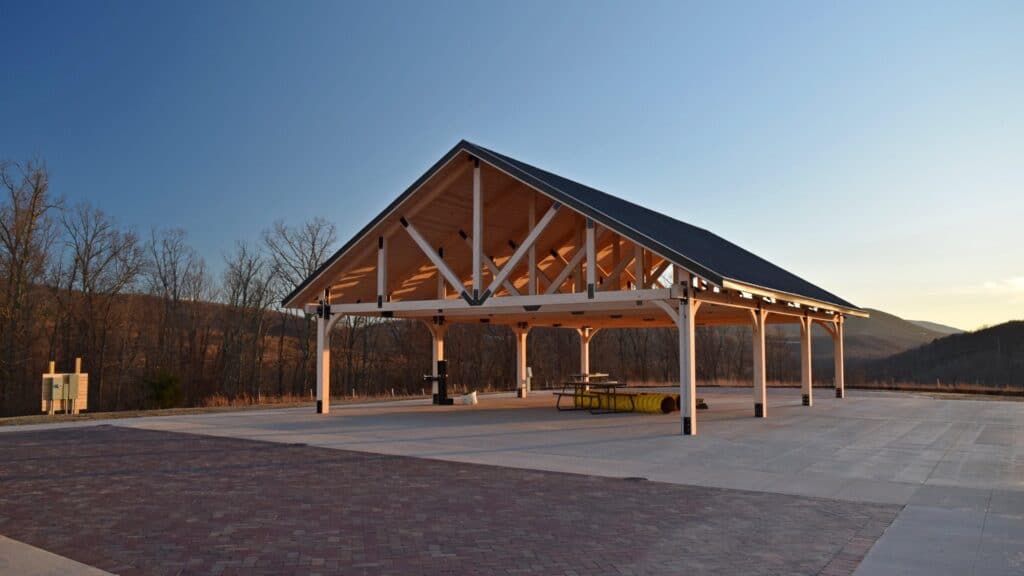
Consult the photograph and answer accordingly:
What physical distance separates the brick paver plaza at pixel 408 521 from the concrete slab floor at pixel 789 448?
566 mm

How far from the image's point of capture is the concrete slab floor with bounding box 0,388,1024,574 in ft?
20.6

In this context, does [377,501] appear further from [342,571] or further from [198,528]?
[342,571]

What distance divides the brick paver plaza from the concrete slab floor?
57 centimetres

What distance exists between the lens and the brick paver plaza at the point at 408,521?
5.22m

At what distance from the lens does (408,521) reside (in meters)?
6.52

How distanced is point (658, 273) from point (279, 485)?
1470 centimetres

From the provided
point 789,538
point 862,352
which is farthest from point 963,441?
point 862,352

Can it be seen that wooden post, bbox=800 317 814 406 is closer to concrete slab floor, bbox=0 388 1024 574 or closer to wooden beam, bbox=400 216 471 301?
concrete slab floor, bbox=0 388 1024 574

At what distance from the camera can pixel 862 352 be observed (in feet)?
224

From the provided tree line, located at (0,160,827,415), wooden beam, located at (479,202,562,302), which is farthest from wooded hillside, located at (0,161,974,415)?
wooden beam, located at (479,202,562,302)

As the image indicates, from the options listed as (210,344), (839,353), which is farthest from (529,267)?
(210,344)

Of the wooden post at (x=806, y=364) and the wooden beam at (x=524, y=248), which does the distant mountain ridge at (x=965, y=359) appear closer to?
the wooden post at (x=806, y=364)

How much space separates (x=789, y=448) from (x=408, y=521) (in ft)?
24.5

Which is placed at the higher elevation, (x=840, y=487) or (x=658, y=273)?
(x=658, y=273)
